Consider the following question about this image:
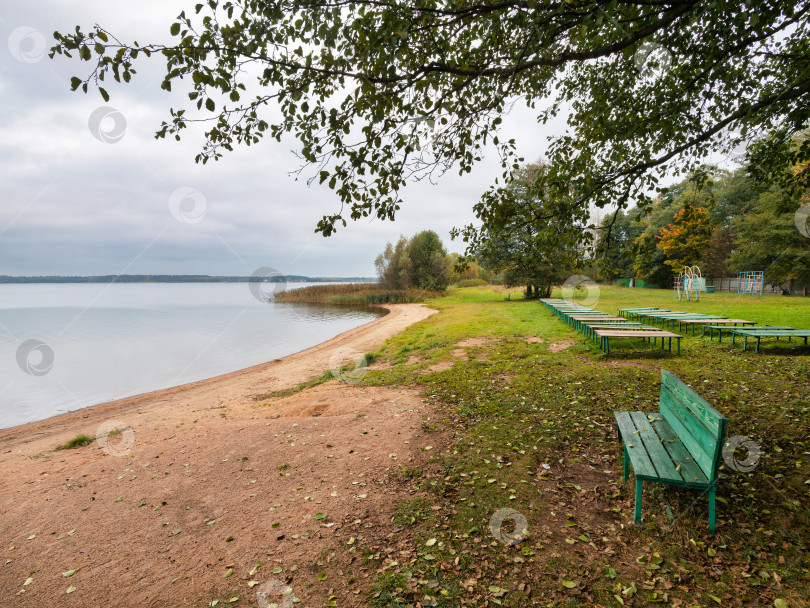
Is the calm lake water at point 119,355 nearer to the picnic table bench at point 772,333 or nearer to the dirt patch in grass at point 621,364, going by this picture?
the dirt patch in grass at point 621,364

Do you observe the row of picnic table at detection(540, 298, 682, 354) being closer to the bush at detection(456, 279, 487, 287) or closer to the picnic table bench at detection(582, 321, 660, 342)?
the picnic table bench at detection(582, 321, 660, 342)

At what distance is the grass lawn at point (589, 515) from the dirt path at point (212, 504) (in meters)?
0.52

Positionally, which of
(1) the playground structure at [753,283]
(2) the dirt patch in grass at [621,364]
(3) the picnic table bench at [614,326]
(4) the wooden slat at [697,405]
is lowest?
(2) the dirt patch in grass at [621,364]

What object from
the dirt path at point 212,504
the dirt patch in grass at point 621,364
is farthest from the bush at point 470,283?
the dirt path at point 212,504

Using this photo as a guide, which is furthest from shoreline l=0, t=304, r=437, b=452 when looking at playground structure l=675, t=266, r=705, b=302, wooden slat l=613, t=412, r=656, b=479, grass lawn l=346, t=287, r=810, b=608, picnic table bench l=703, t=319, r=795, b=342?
playground structure l=675, t=266, r=705, b=302

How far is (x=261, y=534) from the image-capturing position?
4.12 m

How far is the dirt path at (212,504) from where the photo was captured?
355 cm

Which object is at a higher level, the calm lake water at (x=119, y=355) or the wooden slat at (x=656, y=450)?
the wooden slat at (x=656, y=450)

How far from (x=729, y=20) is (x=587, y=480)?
7227 millimetres

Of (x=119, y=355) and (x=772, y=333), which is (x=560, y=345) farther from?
(x=119, y=355)

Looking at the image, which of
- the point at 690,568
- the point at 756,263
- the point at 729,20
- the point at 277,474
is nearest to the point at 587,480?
Answer: the point at 690,568

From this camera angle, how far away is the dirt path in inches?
140

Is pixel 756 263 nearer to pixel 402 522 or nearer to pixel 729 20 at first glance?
pixel 729 20

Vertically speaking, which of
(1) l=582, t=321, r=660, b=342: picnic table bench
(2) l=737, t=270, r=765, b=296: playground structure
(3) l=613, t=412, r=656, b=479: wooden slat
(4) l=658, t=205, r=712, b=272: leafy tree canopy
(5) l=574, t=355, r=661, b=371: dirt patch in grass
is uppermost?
(4) l=658, t=205, r=712, b=272: leafy tree canopy
